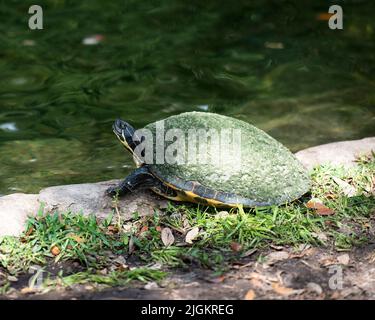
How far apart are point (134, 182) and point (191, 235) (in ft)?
2.14

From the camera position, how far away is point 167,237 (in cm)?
454

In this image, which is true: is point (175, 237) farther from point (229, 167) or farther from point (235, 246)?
point (229, 167)

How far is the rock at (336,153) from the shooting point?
5.52 meters

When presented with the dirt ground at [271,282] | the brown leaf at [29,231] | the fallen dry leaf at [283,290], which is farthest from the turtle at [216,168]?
the fallen dry leaf at [283,290]

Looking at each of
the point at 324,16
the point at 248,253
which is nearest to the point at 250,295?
the point at 248,253

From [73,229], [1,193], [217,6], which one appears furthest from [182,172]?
[217,6]

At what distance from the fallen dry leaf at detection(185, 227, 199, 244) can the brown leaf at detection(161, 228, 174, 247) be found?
10 cm

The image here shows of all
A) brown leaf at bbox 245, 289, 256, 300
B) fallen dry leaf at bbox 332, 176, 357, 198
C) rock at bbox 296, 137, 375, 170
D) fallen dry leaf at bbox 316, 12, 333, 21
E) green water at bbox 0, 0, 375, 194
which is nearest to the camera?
brown leaf at bbox 245, 289, 256, 300

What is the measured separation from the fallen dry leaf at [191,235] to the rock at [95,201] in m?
0.40

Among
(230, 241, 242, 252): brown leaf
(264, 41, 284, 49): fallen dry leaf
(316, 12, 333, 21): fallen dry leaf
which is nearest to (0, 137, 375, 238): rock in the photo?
(230, 241, 242, 252): brown leaf

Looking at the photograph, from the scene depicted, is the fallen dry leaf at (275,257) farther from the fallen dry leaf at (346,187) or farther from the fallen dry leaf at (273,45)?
the fallen dry leaf at (273,45)

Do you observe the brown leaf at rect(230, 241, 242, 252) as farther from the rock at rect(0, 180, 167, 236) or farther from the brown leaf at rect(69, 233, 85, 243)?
the brown leaf at rect(69, 233, 85, 243)

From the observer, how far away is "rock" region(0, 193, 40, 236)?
4.54 m
